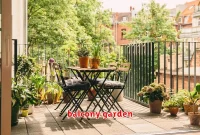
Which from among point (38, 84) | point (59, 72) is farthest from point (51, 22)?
point (59, 72)

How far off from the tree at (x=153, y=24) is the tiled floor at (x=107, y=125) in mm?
13808

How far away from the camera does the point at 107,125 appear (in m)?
3.81

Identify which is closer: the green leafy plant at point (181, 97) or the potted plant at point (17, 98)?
the potted plant at point (17, 98)

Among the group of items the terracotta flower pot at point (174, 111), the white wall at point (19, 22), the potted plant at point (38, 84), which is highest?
the white wall at point (19, 22)

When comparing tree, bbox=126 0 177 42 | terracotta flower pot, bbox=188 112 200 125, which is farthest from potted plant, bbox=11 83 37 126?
tree, bbox=126 0 177 42

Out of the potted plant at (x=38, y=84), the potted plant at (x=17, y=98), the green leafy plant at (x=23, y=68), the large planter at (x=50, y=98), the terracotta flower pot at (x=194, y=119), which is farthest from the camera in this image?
the large planter at (x=50, y=98)

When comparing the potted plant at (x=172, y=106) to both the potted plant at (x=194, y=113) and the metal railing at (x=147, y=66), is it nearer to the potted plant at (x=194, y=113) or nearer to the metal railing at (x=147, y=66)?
the potted plant at (x=194, y=113)

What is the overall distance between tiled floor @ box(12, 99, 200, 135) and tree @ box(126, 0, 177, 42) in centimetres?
1381

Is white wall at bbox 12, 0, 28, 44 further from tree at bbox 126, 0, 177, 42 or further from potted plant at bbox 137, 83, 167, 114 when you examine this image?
tree at bbox 126, 0, 177, 42

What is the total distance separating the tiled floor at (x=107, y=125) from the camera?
3.43m

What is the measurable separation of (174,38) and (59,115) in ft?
49.1

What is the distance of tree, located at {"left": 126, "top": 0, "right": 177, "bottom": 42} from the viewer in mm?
17688

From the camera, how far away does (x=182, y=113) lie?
4586mm

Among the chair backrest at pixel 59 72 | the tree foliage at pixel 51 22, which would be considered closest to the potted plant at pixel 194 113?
the chair backrest at pixel 59 72
